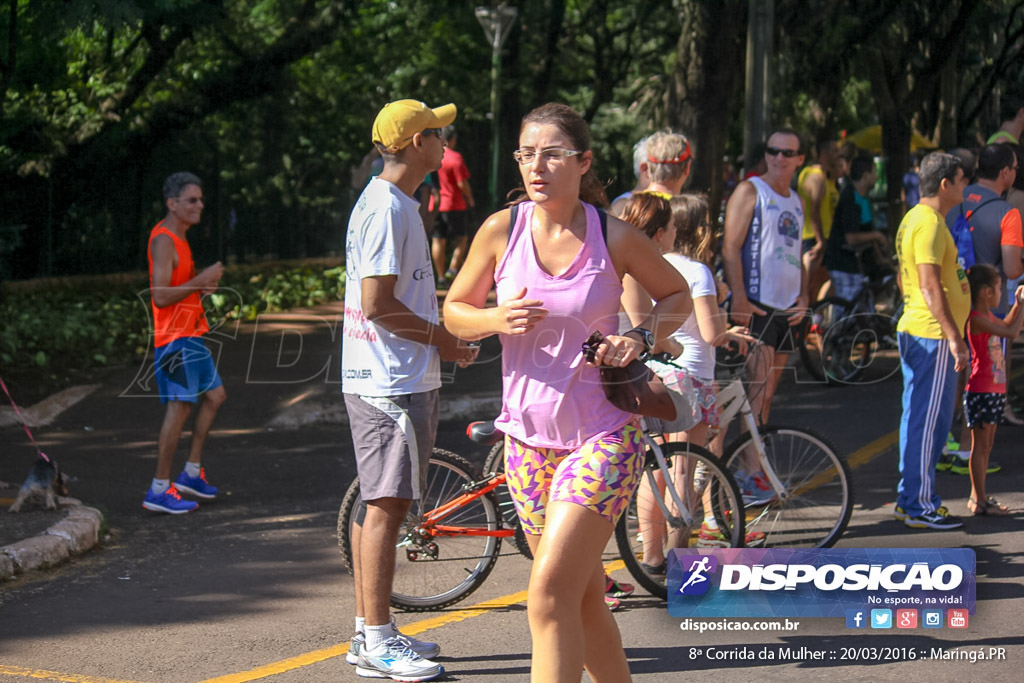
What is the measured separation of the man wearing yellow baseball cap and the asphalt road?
0.77 feet

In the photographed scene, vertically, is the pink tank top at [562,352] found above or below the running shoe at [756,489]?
above

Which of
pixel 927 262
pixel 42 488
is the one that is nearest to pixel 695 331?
pixel 927 262

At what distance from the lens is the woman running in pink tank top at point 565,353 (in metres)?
3.84

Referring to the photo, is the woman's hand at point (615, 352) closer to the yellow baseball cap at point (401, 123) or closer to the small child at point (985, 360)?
the yellow baseball cap at point (401, 123)

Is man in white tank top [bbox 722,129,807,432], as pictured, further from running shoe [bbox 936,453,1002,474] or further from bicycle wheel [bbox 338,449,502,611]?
bicycle wheel [bbox 338,449,502,611]

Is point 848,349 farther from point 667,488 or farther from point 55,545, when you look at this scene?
point 55,545

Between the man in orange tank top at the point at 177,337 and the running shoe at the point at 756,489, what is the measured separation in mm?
3234

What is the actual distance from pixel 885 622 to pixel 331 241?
18605mm

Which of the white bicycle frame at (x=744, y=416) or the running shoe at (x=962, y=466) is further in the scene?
the running shoe at (x=962, y=466)

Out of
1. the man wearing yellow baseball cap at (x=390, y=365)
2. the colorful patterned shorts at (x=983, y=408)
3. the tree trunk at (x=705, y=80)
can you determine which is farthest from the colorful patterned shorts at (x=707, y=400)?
the tree trunk at (x=705, y=80)

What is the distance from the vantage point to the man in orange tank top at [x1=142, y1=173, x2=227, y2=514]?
763 centimetres

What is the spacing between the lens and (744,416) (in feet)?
21.3

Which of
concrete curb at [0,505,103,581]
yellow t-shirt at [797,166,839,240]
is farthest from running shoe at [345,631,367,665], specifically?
yellow t-shirt at [797,166,839,240]

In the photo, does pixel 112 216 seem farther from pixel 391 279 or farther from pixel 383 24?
pixel 391 279
